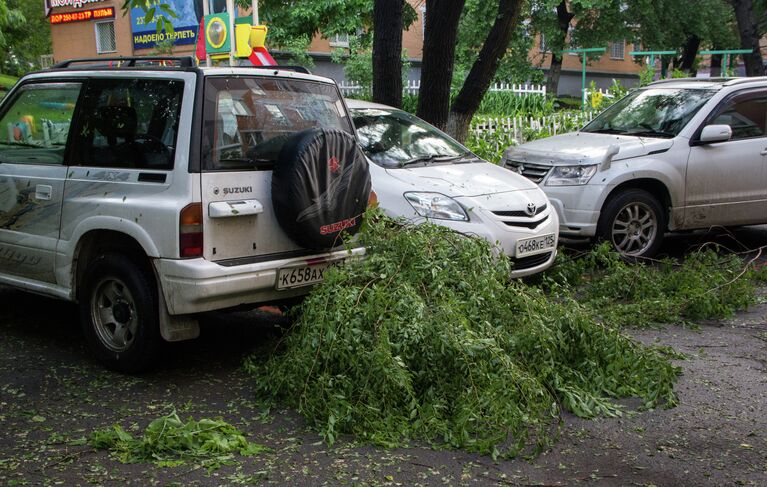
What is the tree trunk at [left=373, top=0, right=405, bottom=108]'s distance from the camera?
10211mm

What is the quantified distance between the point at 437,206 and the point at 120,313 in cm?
270

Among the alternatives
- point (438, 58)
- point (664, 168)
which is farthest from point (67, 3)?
point (664, 168)

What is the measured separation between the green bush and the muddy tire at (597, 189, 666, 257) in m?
3.49

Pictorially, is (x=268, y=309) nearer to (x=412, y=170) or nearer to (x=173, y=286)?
(x=412, y=170)

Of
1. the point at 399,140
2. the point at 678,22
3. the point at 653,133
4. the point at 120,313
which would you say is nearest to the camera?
the point at 120,313

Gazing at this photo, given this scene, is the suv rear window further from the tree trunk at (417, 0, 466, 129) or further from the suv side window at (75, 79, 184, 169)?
the tree trunk at (417, 0, 466, 129)

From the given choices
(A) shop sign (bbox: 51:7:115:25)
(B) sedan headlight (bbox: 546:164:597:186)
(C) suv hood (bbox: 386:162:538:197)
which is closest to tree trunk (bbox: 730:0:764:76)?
(B) sedan headlight (bbox: 546:164:597:186)

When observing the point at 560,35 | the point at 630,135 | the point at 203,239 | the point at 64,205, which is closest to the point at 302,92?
the point at 203,239

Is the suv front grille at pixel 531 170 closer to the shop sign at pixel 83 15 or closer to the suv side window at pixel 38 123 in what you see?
the suv side window at pixel 38 123

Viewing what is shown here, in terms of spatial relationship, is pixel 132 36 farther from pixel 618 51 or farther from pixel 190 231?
pixel 190 231

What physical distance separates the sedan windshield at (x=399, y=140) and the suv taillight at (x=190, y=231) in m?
2.64

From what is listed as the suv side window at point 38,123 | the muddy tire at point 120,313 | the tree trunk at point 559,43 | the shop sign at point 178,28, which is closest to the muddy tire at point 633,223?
the muddy tire at point 120,313

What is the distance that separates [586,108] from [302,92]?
11804 mm

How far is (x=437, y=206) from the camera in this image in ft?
22.4
